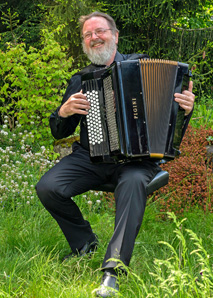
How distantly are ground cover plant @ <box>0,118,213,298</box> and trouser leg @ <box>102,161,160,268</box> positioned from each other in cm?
14

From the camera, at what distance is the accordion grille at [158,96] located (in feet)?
9.86

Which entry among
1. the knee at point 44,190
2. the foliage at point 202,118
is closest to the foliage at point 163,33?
→ the foliage at point 202,118

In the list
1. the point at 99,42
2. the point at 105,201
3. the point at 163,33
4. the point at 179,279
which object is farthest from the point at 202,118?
the point at 179,279

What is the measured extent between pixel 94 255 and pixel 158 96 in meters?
1.16

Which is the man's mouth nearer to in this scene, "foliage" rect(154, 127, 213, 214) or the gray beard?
the gray beard

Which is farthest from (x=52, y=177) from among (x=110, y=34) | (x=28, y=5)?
(x=28, y=5)

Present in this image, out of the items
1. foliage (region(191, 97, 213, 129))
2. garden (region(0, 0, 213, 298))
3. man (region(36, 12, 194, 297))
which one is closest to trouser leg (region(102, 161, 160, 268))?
man (region(36, 12, 194, 297))

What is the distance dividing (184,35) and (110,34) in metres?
5.08

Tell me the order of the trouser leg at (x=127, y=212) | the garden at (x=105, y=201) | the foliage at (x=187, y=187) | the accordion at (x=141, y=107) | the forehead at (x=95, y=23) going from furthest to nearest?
the foliage at (x=187, y=187) → the forehead at (x=95, y=23) → the accordion at (x=141, y=107) → the trouser leg at (x=127, y=212) → the garden at (x=105, y=201)

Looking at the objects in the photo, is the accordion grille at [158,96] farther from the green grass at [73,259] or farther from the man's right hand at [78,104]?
the green grass at [73,259]

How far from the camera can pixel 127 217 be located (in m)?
2.76

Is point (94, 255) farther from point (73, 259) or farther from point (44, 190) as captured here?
point (44, 190)

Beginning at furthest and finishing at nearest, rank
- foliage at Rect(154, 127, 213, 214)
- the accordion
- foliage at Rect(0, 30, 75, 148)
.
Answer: foliage at Rect(0, 30, 75, 148) → foliage at Rect(154, 127, 213, 214) → the accordion

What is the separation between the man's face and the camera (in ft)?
11.3
